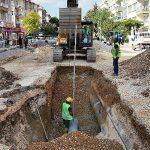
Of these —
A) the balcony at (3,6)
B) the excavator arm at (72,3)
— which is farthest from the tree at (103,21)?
the excavator arm at (72,3)

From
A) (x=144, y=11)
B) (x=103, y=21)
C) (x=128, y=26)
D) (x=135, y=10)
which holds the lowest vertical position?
(x=128, y=26)

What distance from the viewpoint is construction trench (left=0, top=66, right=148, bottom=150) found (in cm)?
1242

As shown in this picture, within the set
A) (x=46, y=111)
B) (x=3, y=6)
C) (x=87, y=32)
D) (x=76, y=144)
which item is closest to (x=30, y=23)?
(x=3, y=6)

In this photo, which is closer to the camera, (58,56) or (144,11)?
(58,56)

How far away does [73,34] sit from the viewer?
28.2 meters

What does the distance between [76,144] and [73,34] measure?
60.8 ft

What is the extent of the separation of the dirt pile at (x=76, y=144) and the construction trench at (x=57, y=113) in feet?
2.67

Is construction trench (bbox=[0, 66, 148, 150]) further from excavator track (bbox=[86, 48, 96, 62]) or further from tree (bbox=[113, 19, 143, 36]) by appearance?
tree (bbox=[113, 19, 143, 36])

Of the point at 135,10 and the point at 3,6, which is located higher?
the point at 3,6

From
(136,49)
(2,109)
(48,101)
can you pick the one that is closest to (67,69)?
(48,101)

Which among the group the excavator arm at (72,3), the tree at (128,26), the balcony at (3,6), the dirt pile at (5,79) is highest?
the balcony at (3,6)

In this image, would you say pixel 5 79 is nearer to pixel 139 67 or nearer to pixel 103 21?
pixel 139 67

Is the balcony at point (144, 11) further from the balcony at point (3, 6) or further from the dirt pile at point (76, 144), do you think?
the dirt pile at point (76, 144)

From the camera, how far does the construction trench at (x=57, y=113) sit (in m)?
12.4
